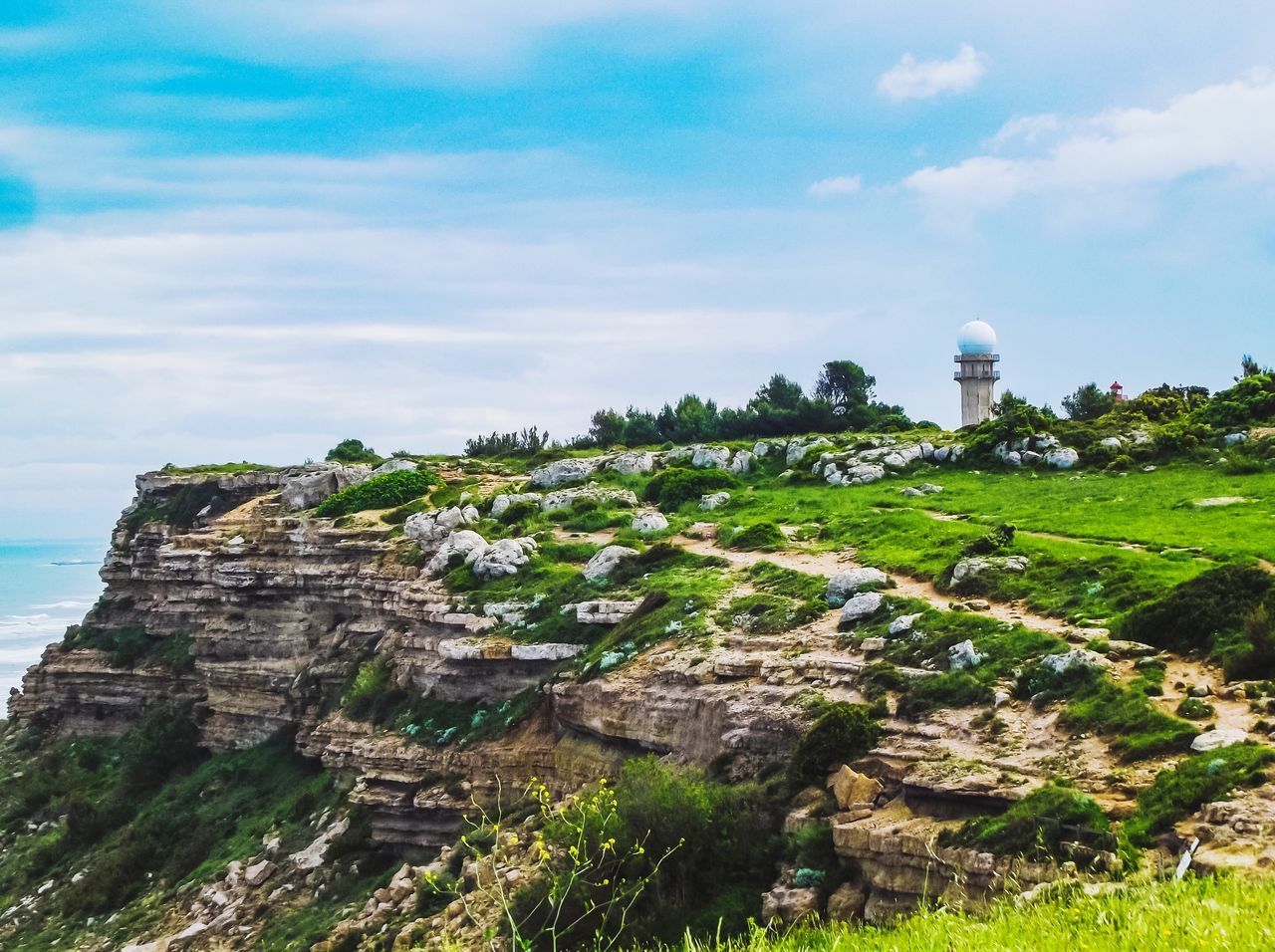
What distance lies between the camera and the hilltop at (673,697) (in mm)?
14797

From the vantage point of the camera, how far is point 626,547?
32.0 m

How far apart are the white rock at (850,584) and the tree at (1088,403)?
3656 centimetres

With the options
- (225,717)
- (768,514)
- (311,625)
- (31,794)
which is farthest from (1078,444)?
(31,794)

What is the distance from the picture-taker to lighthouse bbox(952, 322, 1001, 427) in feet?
203

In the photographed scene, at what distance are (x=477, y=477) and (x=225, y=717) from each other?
17.3m

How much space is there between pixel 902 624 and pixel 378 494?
3196 centimetres

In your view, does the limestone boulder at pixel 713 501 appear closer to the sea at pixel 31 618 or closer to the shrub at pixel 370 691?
the shrub at pixel 370 691

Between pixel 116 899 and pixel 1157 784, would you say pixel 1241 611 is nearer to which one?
pixel 1157 784

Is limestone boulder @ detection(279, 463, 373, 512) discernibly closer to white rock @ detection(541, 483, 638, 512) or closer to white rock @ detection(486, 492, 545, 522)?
white rock @ detection(486, 492, 545, 522)

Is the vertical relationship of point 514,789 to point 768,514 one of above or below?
below

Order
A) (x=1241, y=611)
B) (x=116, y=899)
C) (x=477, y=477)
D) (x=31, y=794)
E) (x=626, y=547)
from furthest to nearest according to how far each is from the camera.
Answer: (x=477, y=477) → (x=31, y=794) → (x=116, y=899) → (x=626, y=547) → (x=1241, y=611)

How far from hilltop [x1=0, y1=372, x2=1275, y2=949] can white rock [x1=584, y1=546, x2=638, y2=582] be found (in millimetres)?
149

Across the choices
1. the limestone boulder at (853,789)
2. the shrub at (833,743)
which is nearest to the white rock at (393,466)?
the shrub at (833,743)

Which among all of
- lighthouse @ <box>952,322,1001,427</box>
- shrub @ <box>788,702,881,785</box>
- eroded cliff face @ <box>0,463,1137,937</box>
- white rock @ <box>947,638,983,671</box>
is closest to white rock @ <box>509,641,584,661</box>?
eroded cliff face @ <box>0,463,1137,937</box>
